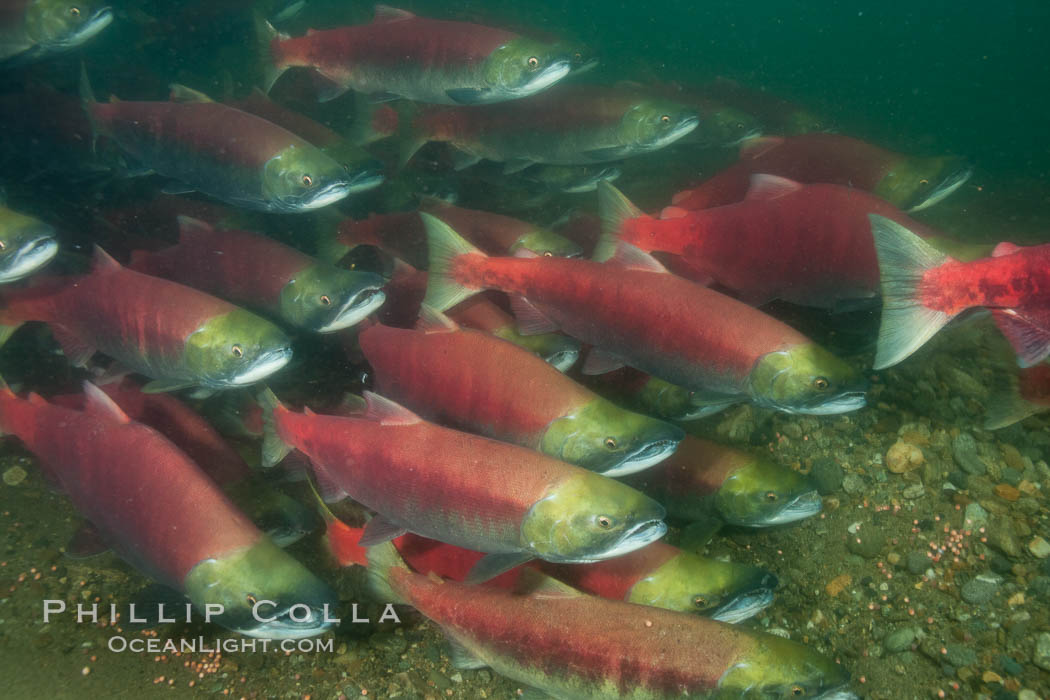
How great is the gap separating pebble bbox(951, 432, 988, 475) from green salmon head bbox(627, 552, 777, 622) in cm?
211

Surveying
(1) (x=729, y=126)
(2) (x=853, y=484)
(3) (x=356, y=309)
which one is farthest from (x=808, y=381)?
(1) (x=729, y=126)

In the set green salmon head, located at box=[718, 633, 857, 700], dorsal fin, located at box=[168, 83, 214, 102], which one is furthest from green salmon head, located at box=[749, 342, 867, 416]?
dorsal fin, located at box=[168, 83, 214, 102]

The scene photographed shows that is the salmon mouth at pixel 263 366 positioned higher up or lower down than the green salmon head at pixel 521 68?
lower down

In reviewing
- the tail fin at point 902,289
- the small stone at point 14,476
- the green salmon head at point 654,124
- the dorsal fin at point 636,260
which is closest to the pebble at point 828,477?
the tail fin at point 902,289

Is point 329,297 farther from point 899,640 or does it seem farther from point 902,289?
point 899,640

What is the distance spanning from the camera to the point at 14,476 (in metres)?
4.67

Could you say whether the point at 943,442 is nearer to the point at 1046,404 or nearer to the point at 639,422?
the point at 1046,404

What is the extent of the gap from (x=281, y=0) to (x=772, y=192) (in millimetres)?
6929

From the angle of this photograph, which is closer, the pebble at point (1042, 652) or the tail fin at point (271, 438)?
the pebble at point (1042, 652)

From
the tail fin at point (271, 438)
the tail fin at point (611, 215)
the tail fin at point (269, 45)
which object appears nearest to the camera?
the tail fin at point (271, 438)

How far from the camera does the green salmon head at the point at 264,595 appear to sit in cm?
298

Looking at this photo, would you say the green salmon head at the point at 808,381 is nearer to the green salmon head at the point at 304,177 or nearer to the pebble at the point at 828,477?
the pebble at the point at 828,477

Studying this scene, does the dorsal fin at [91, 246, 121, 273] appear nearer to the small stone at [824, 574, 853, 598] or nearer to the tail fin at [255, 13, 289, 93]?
the tail fin at [255, 13, 289, 93]

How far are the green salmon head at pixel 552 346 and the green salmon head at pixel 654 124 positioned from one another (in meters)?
2.75
